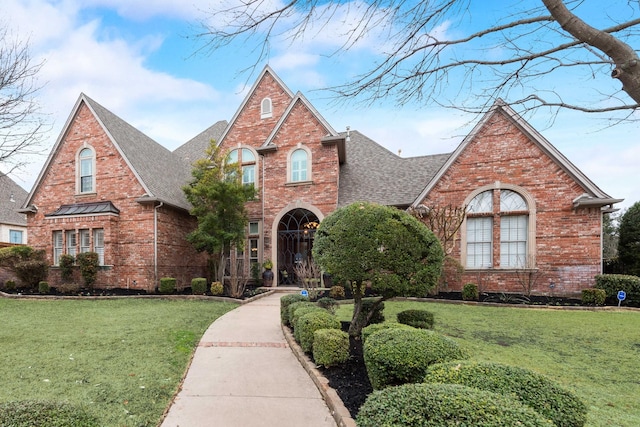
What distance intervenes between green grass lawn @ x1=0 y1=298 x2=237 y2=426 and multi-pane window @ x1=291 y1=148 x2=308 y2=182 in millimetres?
6846

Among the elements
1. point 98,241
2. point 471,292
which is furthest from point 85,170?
point 471,292

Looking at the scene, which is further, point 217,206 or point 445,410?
point 217,206

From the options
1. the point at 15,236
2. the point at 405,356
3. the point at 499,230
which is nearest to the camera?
the point at 405,356

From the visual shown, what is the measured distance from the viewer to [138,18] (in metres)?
4.09

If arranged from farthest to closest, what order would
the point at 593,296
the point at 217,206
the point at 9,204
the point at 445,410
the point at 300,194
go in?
the point at 9,204 < the point at 300,194 < the point at 217,206 < the point at 593,296 < the point at 445,410

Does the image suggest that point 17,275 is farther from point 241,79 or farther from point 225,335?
point 241,79

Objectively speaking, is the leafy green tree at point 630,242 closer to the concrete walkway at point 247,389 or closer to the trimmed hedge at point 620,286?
the trimmed hedge at point 620,286

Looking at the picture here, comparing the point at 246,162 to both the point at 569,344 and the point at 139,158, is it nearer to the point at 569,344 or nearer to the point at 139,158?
the point at 139,158

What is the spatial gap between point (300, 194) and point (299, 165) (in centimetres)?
133

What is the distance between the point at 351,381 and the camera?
4039 millimetres

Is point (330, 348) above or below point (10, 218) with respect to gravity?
below

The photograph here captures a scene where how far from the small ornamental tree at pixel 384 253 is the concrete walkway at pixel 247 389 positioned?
5.74 feet

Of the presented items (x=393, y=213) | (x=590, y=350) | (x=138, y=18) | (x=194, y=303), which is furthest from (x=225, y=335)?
(x=590, y=350)

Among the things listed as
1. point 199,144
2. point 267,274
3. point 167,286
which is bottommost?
point 167,286
